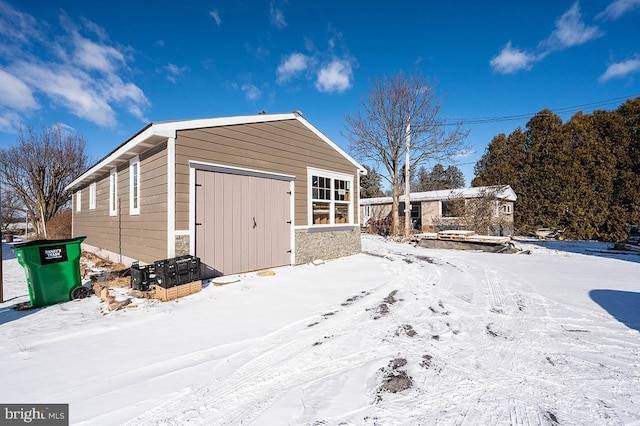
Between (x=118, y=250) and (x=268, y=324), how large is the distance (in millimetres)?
6558

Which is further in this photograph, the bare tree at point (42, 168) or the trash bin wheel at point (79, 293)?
the bare tree at point (42, 168)

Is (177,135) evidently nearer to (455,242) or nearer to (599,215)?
(455,242)

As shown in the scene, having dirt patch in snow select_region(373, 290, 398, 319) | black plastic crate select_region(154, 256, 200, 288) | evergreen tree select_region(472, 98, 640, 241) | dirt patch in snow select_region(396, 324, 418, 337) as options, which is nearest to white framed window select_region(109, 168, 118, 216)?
black plastic crate select_region(154, 256, 200, 288)

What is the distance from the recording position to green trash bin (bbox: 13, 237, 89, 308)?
4016 mm

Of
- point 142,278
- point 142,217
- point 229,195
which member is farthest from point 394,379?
point 142,217

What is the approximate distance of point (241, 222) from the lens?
6.20 m

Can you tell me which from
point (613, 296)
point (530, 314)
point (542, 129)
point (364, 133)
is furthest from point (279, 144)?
point (542, 129)

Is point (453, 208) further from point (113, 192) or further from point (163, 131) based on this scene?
point (113, 192)

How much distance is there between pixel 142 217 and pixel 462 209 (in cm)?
1593

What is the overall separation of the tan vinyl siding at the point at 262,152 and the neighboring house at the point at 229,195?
21mm

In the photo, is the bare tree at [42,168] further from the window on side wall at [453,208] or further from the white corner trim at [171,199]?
the window on side wall at [453,208]

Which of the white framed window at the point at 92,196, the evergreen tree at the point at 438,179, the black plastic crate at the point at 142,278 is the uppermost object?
the evergreen tree at the point at 438,179

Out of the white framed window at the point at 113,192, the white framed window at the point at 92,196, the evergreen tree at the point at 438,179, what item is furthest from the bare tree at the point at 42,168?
the evergreen tree at the point at 438,179

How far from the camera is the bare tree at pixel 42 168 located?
57.6 feet
